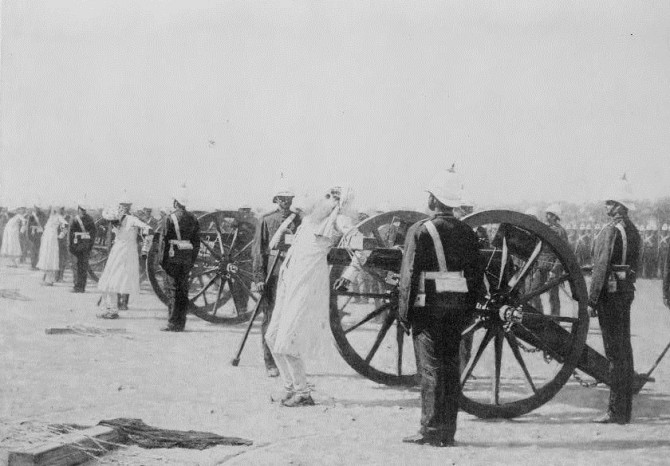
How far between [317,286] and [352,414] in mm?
1011

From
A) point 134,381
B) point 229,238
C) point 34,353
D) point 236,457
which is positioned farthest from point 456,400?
point 229,238

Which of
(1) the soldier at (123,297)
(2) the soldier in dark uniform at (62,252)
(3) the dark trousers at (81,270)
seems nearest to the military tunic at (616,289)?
(1) the soldier at (123,297)

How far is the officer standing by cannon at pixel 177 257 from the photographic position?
9.16 m

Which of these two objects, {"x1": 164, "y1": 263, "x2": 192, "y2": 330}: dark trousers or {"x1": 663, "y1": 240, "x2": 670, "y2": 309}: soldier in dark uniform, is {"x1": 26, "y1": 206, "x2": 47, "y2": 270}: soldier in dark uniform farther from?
{"x1": 663, "y1": 240, "x2": 670, "y2": 309}: soldier in dark uniform

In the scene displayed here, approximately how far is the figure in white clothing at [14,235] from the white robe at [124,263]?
3282 millimetres

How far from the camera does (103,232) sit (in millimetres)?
15070

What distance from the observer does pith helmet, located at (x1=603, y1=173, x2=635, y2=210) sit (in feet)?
17.6

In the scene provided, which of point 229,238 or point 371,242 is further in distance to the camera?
point 229,238

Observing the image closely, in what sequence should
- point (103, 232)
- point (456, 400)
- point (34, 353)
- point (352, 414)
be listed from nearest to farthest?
point (456, 400), point (352, 414), point (34, 353), point (103, 232)

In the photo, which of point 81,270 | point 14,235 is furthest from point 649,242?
point 14,235

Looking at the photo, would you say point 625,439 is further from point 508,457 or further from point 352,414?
point 352,414

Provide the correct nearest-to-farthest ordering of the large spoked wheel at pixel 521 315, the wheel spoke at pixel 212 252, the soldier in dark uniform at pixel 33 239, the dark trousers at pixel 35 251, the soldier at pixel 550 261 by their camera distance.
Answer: the large spoked wheel at pixel 521 315 < the soldier at pixel 550 261 < the wheel spoke at pixel 212 252 < the soldier in dark uniform at pixel 33 239 < the dark trousers at pixel 35 251

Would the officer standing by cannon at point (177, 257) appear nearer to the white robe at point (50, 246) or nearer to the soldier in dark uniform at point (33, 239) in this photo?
the white robe at point (50, 246)

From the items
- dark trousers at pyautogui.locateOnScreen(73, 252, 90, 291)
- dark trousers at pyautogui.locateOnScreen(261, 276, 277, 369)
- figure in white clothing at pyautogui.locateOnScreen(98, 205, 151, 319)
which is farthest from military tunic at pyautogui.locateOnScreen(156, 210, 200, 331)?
dark trousers at pyautogui.locateOnScreen(73, 252, 90, 291)
